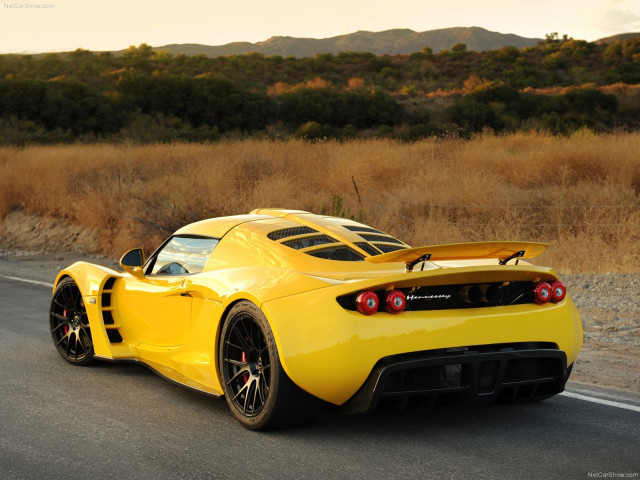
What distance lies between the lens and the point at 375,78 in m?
67.2

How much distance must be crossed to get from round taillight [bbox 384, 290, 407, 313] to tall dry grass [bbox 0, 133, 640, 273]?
28.3ft

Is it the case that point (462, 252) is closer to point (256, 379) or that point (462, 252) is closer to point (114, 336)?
point (256, 379)

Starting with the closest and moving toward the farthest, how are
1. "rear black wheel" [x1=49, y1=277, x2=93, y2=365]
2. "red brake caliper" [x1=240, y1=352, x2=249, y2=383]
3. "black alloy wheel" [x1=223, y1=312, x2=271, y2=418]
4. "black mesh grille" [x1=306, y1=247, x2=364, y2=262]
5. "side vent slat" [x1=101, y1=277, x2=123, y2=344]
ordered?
"black alloy wheel" [x1=223, y1=312, x2=271, y2=418] < "red brake caliper" [x1=240, y1=352, x2=249, y2=383] < "black mesh grille" [x1=306, y1=247, x2=364, y2=262] < "side vent slat" [x1=101, y1=277, x2=123, y2=344] < "rear black wheel" [x1=49, y1=277, x2=93, y2=365]

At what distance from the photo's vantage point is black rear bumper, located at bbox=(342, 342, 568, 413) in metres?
4.58

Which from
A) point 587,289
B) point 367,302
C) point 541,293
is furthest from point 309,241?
point 587,289

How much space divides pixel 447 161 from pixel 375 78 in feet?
157

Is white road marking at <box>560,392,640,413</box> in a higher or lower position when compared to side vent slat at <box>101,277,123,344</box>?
lower

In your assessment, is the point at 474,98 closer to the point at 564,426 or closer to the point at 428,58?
the point at 428,58

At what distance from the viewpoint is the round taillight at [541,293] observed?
5.06m

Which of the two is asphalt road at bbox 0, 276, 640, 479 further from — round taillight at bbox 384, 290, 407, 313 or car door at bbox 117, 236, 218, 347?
round taillight at bbox 384, 290, 407, 313

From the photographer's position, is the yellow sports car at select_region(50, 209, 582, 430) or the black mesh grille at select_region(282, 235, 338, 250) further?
the black mesh grille at select_region(282, 235, 338, 250)

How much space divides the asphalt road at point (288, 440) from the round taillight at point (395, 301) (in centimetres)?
77

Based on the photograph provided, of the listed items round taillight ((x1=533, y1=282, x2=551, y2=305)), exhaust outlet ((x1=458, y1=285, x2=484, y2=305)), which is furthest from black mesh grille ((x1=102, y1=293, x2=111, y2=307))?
round taillight ((x1=533, y1=282, x2=551, y2=305))
